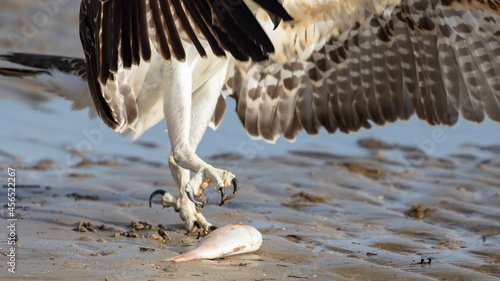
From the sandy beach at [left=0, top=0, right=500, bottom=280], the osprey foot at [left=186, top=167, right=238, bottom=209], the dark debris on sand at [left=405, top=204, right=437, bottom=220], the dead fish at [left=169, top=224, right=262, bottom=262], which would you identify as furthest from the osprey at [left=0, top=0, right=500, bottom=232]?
the dark debris on sand at [left=405, top=204, right=437, bottom=220]

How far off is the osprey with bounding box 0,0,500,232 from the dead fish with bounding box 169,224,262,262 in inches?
12.7

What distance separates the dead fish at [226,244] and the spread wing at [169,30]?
958 millimetres

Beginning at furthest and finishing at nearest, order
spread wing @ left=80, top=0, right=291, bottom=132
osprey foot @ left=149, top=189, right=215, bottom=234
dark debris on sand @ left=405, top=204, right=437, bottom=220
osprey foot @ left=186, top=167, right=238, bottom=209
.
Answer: dark debris on sand @ left=405, top=204, right=437, bottom=220 < osprey foot @ left=149, top=189, right=215, bottom=234 < osprey foot @ left=186, top=167, right=238, bottom=209 < spread wing @ left=80, top=0, right=291, bottom=132

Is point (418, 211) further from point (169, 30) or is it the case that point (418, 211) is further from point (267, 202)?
point (169, 30)

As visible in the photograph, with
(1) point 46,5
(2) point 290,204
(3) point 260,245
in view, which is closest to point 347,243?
(3) point 260,245

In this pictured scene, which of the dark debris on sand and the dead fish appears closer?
the dead fish

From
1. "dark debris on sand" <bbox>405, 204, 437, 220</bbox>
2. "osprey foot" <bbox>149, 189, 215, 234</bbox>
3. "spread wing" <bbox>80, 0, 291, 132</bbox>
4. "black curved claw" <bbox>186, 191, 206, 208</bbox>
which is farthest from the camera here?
"dark debris on sand" <bbox>405, 204, 437, 220</bbox>

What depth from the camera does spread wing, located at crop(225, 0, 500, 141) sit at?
5457 millimetres

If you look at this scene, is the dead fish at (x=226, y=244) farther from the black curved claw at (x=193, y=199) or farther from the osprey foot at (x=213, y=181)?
the black curved claw at (x=193, y=199)

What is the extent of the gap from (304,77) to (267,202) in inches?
39.4

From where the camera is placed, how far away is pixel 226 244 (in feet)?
13.4

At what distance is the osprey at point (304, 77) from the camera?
15.5 ft

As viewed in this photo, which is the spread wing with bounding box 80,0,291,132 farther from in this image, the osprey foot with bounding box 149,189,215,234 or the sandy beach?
the sandy beach

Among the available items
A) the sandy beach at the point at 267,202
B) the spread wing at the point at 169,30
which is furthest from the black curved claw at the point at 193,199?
the spread wing at the point at 169,30
